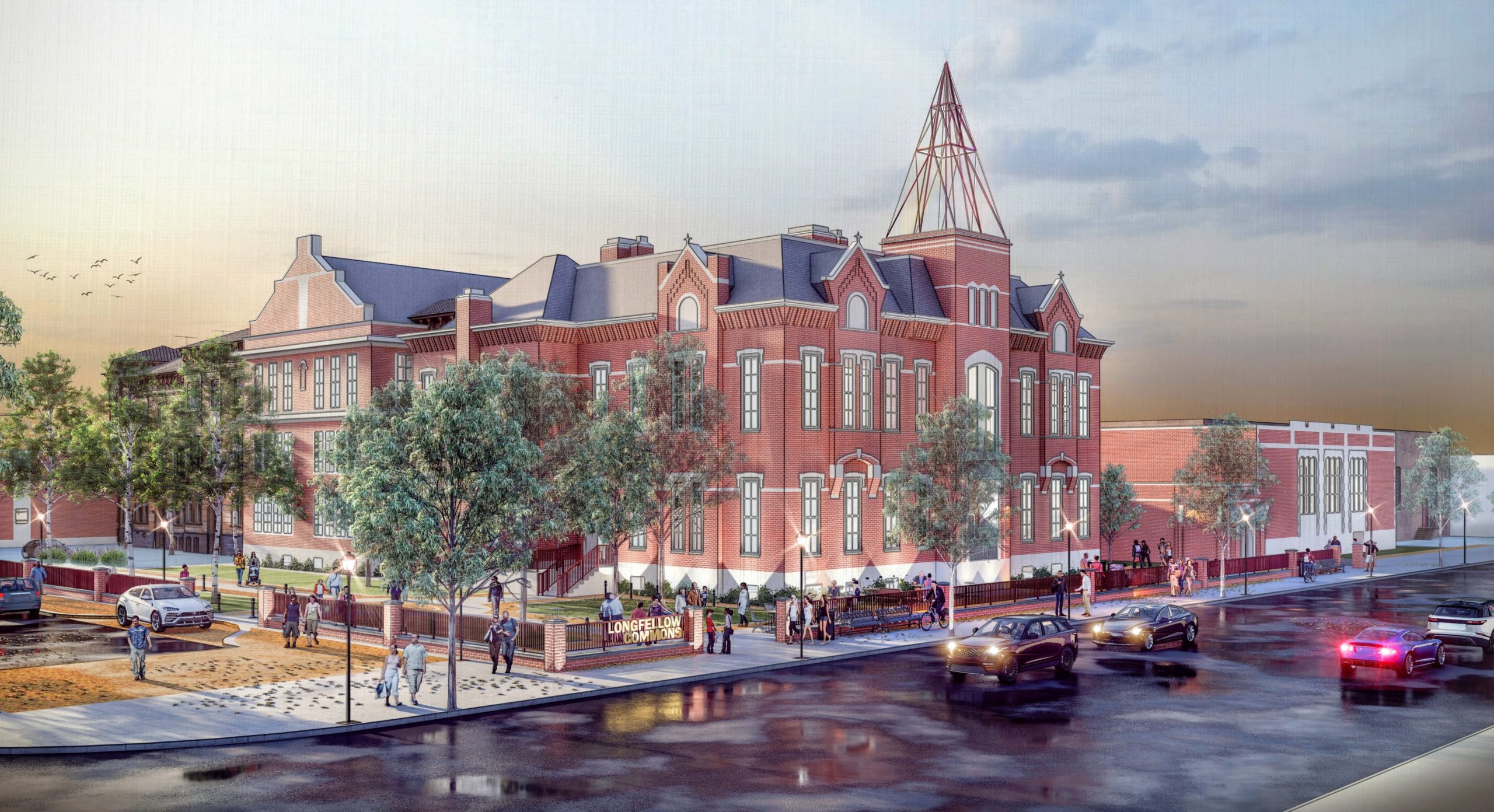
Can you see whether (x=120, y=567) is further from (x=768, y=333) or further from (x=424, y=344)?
(x=768, y=333)

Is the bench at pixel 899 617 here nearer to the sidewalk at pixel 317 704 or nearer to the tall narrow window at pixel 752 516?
the sidewalk at pixel 317 704

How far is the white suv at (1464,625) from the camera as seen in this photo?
1464 inches

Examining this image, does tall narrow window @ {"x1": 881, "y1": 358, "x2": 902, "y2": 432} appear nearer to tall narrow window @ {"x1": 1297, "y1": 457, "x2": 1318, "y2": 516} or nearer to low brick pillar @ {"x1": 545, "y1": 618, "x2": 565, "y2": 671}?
low brick pillar @ {"x1": 545, "y1": 618, "x2": 565, "y2": 671}

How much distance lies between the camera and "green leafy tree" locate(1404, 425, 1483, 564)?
97.2 metres

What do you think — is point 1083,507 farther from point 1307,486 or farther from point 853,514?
point 1307,486

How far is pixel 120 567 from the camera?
63.7 metres

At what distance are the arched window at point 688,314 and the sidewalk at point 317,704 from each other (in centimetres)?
1725

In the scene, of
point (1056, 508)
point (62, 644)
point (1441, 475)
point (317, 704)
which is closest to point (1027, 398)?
point (1056, 508)

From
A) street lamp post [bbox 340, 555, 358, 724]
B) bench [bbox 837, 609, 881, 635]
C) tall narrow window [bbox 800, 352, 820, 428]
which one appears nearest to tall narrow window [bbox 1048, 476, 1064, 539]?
tall narrow window [bbox 800, 352, 820, 428]

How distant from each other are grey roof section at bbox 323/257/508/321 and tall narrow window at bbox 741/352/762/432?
71.3ft

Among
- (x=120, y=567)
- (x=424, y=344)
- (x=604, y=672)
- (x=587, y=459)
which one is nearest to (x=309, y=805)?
(x=604, y=672)

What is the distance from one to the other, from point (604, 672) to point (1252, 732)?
1639cm

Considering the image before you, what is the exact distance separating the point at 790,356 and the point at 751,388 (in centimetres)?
217

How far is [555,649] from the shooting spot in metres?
32.8
